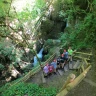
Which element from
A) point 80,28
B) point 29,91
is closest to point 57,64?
point 29,91

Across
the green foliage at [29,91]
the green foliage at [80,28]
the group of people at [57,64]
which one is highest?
the green foliage at [80,28]

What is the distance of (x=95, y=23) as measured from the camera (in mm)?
11898

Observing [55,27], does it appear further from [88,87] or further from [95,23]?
[88,87]

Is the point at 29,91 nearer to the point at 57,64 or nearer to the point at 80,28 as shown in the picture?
the point at 57,64

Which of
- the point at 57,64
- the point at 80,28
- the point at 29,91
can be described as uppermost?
the point at 80,28

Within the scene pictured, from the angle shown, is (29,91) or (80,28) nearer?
(29,91)

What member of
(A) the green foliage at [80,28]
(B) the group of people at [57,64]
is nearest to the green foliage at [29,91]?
(B) the group of people at [57,64]

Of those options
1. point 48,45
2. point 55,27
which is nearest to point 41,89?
point 48,45

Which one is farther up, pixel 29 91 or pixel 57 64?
pixel 57 64

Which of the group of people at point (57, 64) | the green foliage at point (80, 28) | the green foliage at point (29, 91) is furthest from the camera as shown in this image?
the green foliage at point (80, 28)

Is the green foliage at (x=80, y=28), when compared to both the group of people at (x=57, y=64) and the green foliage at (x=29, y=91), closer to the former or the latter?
the group of people at (x=57, y=64)

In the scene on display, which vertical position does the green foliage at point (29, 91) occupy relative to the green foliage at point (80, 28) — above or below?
below

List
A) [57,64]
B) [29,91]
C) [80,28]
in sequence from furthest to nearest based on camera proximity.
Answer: [80,28] < [57,64] < [29,91]

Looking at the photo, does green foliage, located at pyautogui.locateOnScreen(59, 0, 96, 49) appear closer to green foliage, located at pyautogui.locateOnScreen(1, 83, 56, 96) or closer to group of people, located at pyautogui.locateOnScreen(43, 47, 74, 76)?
group of people, located at pyautogui.locateOnScreen(43, 47, 74, 76)
